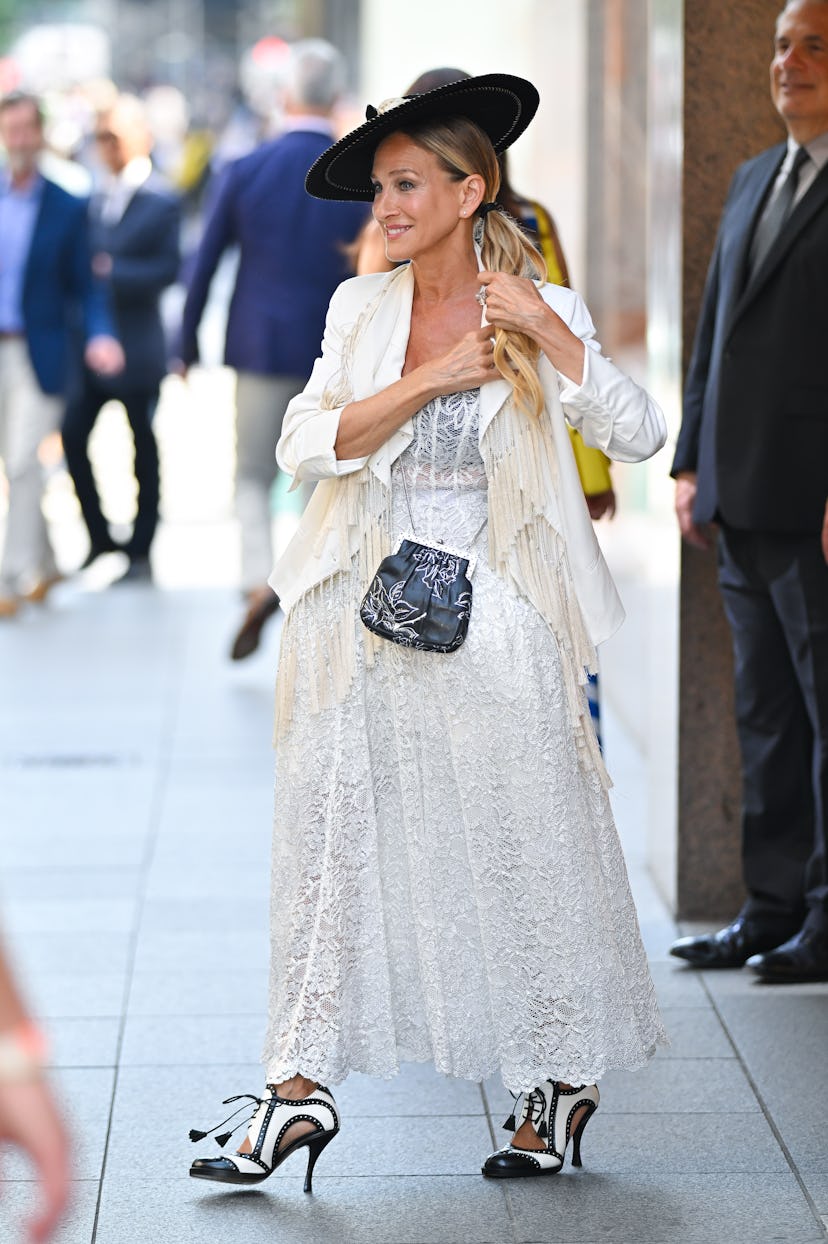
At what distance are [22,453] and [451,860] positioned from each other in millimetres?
6954

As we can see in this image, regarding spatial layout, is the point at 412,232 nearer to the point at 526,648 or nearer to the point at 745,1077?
the point at 526,648

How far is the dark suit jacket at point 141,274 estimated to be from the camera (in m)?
11.4

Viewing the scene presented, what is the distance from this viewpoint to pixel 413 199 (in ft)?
12.5

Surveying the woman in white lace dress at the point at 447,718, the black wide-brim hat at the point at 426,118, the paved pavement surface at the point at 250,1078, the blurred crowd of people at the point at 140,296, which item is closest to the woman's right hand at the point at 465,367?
the woman in white lace dress at the point at 447,718

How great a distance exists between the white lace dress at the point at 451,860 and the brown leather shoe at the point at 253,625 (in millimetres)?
4868

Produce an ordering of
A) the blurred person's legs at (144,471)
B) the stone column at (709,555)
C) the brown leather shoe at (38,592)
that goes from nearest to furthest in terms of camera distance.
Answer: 1. the stone column at (709,555)
2. the brown leather shoe at (38,592)
3. the blurred person's legs at (144,471)

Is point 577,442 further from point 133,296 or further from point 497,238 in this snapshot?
point 133,296

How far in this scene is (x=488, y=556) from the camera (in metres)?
3.87

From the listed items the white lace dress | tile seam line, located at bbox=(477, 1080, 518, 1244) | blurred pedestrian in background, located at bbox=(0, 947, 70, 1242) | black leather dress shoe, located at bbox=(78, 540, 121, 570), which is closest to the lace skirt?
the white lace dress

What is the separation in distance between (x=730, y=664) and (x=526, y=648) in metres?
1.81

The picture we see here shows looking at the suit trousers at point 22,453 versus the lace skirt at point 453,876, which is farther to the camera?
the suit trousers at point 22,453

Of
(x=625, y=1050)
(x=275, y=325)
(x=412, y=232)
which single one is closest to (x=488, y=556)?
(x=412, y=232)

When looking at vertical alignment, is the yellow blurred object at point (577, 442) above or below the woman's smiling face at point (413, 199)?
below

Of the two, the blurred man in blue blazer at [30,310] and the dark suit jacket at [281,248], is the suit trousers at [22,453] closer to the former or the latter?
the blurred man in blue blazer at [30,310]
